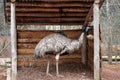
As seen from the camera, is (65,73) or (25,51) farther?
(25,51)

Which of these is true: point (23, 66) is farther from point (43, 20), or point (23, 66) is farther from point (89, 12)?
point (89, 12)

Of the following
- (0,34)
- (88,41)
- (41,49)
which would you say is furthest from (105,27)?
(41,49)

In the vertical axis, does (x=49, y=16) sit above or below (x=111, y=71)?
above

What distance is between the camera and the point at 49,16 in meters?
7.88

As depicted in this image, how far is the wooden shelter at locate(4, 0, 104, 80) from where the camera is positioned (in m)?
6.71

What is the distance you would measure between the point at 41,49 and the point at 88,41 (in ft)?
5.03

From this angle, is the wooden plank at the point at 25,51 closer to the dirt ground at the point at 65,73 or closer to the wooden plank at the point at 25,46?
the wooden plank at the point at 25,46

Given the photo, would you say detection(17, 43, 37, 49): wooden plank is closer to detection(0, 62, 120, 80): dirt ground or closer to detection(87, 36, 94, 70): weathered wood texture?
detection(0, 62, 120, 80): dirt ground

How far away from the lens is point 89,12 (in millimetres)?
7449

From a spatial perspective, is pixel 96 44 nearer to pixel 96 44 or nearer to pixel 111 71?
pixel 96 44

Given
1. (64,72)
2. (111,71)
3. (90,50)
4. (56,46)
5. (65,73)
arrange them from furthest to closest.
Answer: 1. (111,71)
2. (90,50)
3. (64,72)
4. (65,73)
5. (56,46)

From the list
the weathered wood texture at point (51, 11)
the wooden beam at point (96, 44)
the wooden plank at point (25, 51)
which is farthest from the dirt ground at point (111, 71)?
the wooden plank at point (25, 51)

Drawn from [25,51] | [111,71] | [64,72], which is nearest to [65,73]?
[64,72]

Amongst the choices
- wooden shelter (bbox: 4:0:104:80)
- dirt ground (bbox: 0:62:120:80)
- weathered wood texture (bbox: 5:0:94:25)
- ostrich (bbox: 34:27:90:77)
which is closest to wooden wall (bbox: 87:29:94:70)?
wooden shelter (bbox: 4:0:104:80)
